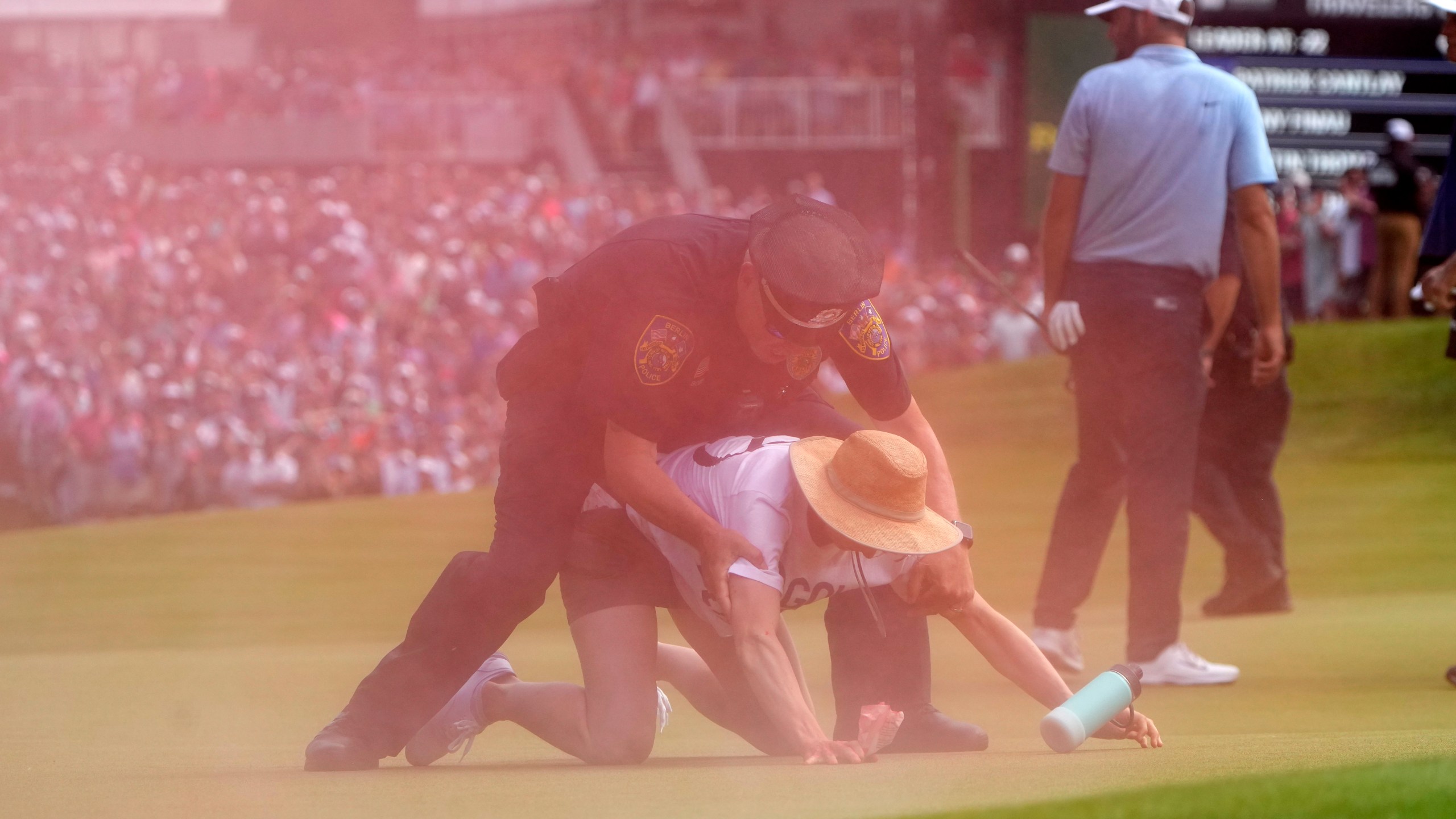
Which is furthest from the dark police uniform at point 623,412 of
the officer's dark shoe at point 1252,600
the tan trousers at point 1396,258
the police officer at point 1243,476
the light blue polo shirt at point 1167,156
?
the tan trousers at point 1396,258

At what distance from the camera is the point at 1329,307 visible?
19.3 m

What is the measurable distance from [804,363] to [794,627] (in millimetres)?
3868

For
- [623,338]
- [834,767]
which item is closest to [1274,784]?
[834,767]

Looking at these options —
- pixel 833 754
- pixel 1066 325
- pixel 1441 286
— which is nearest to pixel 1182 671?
pixel 1066 325

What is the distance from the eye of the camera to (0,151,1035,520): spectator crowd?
47.9 ft

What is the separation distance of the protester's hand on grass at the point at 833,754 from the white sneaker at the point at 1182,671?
188cm

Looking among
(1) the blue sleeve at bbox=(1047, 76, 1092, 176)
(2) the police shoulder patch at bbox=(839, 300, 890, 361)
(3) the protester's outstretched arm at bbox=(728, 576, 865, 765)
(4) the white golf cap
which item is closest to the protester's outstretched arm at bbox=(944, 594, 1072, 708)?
(3) the protester's outstretched arm at bbox=(728, 576, 865, 765)

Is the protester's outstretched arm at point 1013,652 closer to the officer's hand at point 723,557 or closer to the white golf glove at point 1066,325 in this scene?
the officer's hand at point 723,557

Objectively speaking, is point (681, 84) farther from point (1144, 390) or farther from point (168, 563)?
point (1144, 390)

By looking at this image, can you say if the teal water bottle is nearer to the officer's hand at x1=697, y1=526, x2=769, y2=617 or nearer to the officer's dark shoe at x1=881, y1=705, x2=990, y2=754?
the officer's dark shoe at x1=881, y1=705, x2=990, y2=754

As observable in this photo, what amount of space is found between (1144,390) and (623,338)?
2205 mm

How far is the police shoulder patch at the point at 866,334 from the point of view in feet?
12.3

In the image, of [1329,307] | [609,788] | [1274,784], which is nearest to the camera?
[1274,784]

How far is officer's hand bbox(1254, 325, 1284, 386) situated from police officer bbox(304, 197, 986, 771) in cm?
197
